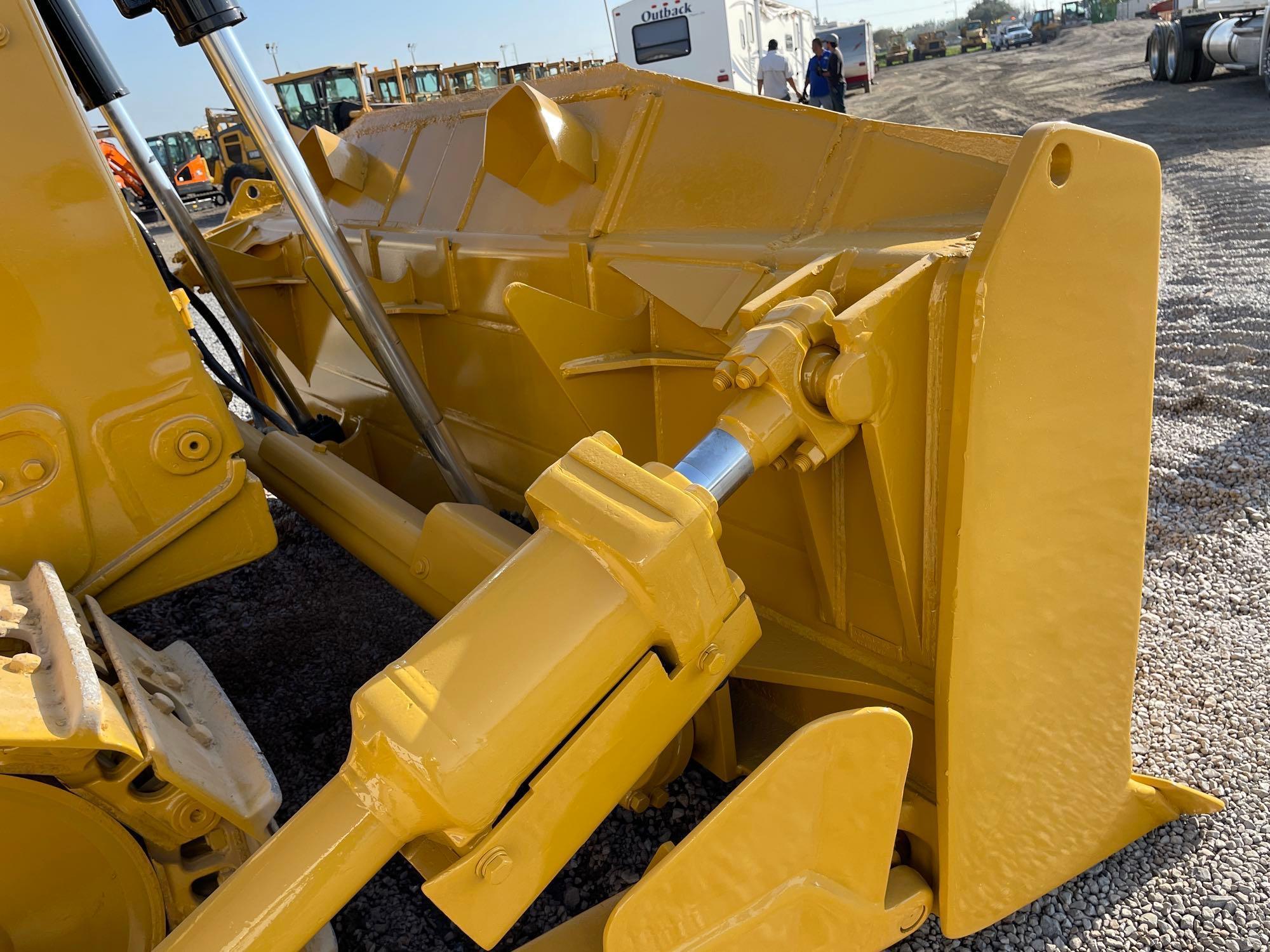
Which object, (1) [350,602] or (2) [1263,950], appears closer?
(2) [1263,950]

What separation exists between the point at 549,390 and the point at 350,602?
5.16 ft

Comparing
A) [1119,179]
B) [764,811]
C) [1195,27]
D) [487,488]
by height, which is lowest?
[1195,27]

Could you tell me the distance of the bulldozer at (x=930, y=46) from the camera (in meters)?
43.4

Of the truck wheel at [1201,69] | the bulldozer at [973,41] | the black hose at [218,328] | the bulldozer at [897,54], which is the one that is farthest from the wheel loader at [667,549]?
the bulldozer at [973,41]

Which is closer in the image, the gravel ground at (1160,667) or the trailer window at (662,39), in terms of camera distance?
the gravel ground at (1160,667)

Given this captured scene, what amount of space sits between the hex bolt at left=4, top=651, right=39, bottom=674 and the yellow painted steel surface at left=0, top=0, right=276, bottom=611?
1.40 feet

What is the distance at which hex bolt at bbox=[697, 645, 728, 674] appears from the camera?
126cm

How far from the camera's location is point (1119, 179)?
1.40 meters

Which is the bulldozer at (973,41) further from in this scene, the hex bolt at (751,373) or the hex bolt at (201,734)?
the hex bolt at (201,734)

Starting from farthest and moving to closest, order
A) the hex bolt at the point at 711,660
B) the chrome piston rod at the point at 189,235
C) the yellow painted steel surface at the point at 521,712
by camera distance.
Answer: the chrome piston rod at the point at 189,235
the hex bolt at the point at 711,660
the yellow painted steel surface at the point at 521,712

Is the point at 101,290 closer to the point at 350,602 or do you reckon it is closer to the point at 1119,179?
the point at 1119,179

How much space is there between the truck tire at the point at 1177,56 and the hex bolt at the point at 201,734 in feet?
64.6

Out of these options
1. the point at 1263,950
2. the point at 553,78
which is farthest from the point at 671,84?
the point at 1263,950

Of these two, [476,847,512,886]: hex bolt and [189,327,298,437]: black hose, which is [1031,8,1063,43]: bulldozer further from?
[476,847,512,886]: hex bolt
